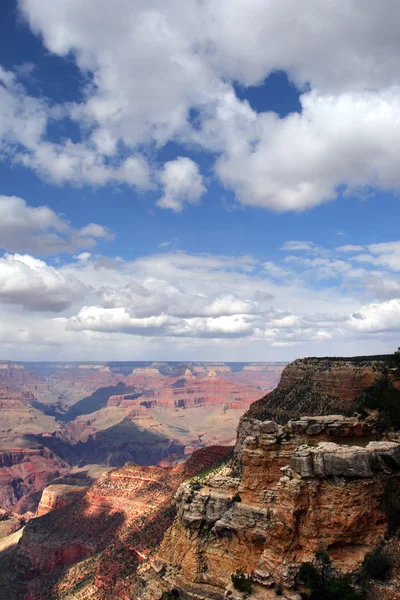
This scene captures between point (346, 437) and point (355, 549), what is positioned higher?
point (346, 437)

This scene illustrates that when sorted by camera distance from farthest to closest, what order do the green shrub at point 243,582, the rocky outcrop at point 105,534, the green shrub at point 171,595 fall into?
the rocky outcrop at point 105,534, the green shrub at point 171,595, the green shrub at point 243,582

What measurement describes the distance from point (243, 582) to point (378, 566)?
6777 mm

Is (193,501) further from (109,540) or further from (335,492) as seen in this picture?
(109,540)

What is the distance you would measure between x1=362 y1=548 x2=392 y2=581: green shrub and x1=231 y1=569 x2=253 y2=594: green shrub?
5.70m

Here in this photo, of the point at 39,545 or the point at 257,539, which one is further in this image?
the point at 39,545

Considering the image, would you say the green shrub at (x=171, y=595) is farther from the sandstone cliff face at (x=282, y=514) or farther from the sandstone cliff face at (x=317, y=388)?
the sandstone cliff face at (x=317, y=388)

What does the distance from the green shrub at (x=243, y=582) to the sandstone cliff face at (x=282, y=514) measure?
395 mm

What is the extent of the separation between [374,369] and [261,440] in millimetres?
32269

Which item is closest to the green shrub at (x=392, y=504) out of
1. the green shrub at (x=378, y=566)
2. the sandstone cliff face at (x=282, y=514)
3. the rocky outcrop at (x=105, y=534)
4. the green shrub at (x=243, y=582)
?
the sandstone cliff face at (x=282, y=514)

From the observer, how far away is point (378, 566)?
1975 centimetres

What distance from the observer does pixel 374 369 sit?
5319cm

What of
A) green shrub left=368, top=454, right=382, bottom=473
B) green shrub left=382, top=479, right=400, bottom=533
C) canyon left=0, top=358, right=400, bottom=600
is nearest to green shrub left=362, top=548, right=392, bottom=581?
canyon left=0, top=358, right=400, bottom=600

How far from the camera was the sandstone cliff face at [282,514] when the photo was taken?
69.6 ft

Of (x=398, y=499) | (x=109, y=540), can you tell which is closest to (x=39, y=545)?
(x=109, y=540)
